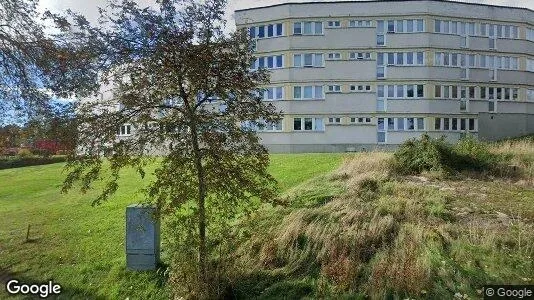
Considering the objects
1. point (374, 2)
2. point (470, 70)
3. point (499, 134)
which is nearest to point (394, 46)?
point (374, 2)

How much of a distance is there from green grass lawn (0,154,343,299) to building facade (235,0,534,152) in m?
19.3

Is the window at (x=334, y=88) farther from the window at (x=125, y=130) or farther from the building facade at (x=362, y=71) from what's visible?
the window at (x=125, y=130)

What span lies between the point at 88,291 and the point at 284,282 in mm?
3586

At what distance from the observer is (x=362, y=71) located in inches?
1374

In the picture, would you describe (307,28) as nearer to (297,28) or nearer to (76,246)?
(297,28)

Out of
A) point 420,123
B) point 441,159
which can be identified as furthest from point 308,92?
point 441,159

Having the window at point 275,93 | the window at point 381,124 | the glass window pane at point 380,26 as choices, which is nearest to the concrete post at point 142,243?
the window at point 275,93

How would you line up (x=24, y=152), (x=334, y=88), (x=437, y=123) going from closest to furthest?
(x=24, y=152), (x=334, y=88), (x=437, y=123)

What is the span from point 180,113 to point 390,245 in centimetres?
386

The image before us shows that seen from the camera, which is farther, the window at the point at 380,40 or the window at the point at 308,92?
the window at the point at 380,40

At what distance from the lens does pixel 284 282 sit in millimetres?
6316

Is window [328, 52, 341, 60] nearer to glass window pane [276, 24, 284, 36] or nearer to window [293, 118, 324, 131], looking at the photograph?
glass window pane [276, 24, 284, 36]

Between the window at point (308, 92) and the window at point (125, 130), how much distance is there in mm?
29936

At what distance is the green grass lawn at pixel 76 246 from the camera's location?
7.22m
